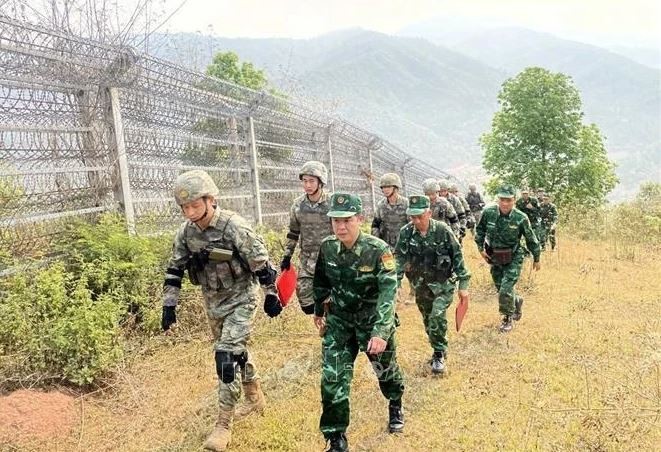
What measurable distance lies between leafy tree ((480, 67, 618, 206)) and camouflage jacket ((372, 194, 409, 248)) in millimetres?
12900

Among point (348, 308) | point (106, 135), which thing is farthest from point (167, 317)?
point (106, 135)

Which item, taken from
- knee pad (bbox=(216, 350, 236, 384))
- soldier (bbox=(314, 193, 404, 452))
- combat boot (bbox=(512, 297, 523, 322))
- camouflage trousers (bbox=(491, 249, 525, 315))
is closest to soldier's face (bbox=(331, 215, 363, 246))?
soldier (bbox=(314, 193, 404, 452))

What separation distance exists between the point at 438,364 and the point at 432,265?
948mm

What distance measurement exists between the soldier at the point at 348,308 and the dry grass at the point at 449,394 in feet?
1.47

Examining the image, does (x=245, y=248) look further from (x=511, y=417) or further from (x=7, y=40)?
(x=7, y=40)

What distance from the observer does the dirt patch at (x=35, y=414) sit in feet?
13.3

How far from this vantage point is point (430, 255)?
17.8 ft

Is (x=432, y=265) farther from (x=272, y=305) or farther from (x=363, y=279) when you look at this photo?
(x=272, y=305)

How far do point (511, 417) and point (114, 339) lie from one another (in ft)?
11.3

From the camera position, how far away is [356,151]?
52.6 feet

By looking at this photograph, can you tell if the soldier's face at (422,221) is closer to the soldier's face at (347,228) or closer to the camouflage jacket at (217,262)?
the soldier's face at (347,228)

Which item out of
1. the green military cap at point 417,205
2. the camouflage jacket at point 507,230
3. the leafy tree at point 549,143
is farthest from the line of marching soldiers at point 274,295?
the leafy tree at point 549,143

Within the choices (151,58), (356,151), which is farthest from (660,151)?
(151,58)

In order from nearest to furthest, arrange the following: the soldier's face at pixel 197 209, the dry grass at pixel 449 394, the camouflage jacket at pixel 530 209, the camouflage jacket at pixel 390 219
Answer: the soldier's face at pixel 197 209, the dry grass at pixel 449 394, the camouflage jacket at pixel 390 219, the camouflage jacket at pixel 530 209
